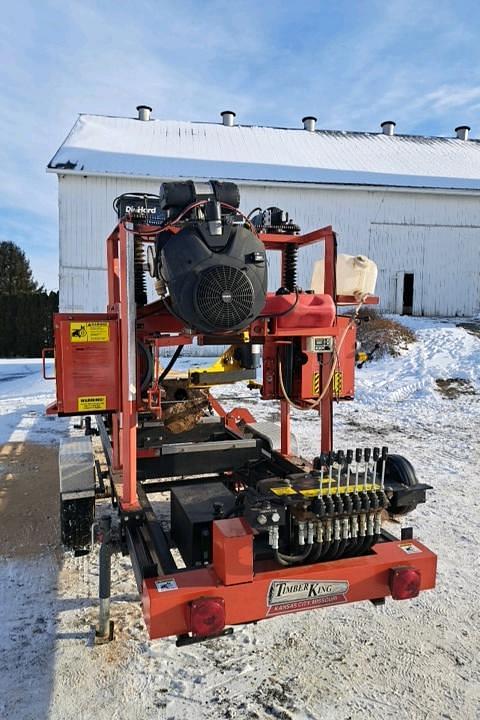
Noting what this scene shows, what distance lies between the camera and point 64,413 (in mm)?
3197

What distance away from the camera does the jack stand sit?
2.91 metres

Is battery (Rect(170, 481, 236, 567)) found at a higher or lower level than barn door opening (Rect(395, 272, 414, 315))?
lower

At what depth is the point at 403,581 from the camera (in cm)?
259

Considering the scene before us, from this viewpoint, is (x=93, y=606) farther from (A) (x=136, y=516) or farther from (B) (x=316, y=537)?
(B) (x=316, y=537)

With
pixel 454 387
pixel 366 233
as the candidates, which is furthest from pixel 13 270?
pixel 454 387

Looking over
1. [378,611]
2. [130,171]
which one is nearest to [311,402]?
Answer: [378,611]

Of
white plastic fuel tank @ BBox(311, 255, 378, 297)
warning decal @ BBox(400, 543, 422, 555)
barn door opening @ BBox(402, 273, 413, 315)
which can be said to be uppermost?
barn door opening @ BBox(402, 273, 413, 315)

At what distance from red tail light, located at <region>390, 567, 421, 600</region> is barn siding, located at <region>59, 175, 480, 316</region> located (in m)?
15.0

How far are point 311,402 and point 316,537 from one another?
3.78ft

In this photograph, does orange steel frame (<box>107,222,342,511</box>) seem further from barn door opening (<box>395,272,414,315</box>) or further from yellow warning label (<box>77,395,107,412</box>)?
barn door opening (<box>395,272,414,315</box>)

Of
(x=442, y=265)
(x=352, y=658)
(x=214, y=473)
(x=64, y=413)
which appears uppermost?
(x=442, y=265)

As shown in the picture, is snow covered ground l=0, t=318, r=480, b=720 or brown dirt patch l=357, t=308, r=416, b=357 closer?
snow covered ground l=0, t=318, r=480, b=720

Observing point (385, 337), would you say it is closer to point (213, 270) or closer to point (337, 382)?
point (337, 382)

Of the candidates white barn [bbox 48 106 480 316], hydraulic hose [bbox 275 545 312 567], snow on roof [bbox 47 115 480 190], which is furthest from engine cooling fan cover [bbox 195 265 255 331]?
snow on roof [bbox 47 115 480 190]
